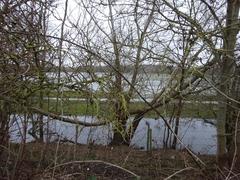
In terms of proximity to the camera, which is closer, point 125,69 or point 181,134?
point 125,69

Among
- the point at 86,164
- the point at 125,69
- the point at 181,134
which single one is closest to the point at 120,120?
the point at 86,164

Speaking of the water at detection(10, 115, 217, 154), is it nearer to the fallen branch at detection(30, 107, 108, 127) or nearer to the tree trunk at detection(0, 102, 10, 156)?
the fallen branch at detection(30, 107, 108, 127)

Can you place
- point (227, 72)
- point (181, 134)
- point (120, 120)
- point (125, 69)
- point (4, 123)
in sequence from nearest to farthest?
point (4, 123), point (227, 72), point (120, 120), point (125, 69), point (181, 134)

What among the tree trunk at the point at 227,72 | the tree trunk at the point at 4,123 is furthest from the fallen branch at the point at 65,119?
the tree trunk at the point at 227,72

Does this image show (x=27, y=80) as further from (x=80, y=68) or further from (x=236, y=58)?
(x=236, y=58)

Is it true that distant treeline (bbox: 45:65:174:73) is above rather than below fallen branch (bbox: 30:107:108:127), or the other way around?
above

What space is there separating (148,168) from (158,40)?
241 cm

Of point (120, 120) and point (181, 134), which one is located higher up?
point (120, 120)

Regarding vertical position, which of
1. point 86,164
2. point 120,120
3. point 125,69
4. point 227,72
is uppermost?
point 125,69

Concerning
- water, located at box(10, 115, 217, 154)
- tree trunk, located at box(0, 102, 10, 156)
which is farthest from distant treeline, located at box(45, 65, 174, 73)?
water, located at box(10, 115, 217, 154)

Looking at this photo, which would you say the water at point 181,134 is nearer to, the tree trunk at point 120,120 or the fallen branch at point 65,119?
the tree trunk at point 120,120

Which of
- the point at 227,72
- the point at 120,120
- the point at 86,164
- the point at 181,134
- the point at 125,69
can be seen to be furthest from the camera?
the point at 181,134

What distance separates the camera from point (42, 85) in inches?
255

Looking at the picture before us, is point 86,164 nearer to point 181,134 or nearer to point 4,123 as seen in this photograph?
point 4,123
